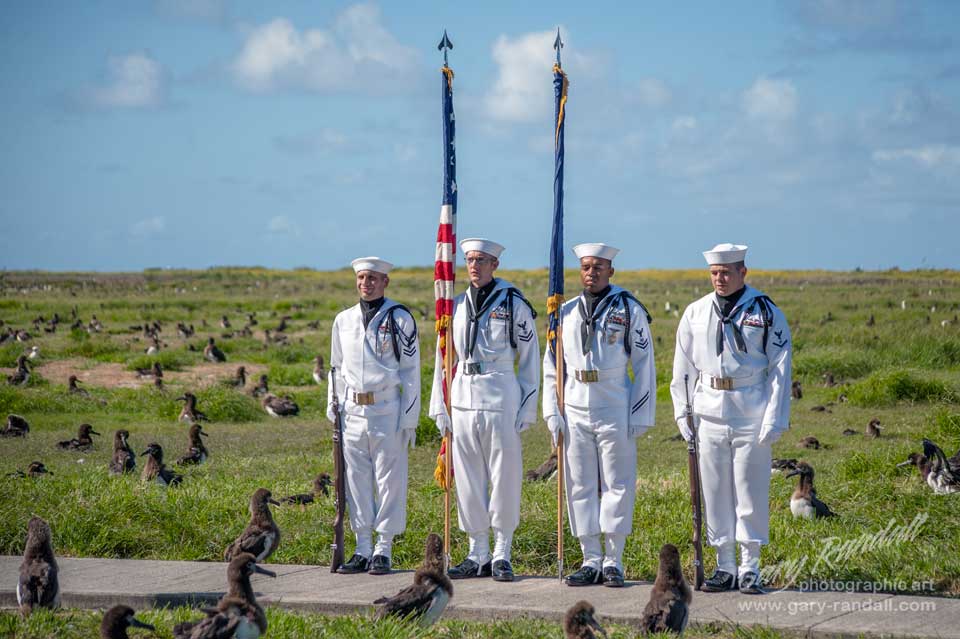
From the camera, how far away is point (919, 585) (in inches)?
306

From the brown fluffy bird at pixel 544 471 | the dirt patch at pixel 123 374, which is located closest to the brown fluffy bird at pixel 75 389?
the dirt patch at pixel 123 374

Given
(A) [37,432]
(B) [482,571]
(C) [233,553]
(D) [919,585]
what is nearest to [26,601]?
(C) [233,553]

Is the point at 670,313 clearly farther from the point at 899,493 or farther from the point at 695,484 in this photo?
the point at 695,484

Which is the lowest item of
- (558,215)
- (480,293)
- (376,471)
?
(376,471)

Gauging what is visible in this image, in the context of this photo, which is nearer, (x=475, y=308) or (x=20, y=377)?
(x=475, y=308)

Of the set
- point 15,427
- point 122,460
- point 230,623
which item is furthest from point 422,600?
point 15,427

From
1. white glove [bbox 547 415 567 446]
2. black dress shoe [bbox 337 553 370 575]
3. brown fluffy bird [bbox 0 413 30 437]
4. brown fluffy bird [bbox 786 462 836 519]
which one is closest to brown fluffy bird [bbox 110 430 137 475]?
brown fluffy bird [bbox 0 413 30 437]

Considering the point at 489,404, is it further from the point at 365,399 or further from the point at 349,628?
the point at 349,628

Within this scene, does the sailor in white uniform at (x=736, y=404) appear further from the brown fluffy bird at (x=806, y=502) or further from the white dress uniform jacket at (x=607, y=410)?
the brown fluffy bird at (x=806, y=502)

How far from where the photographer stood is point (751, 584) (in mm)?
7727

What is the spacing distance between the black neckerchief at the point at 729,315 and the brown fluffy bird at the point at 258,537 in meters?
3.88

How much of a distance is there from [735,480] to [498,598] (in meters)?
1.90

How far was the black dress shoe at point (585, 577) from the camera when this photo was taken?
8.01 meters

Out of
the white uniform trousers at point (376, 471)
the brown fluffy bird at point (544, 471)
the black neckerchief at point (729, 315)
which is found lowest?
the brown fluffy bird at point (544, 471)
